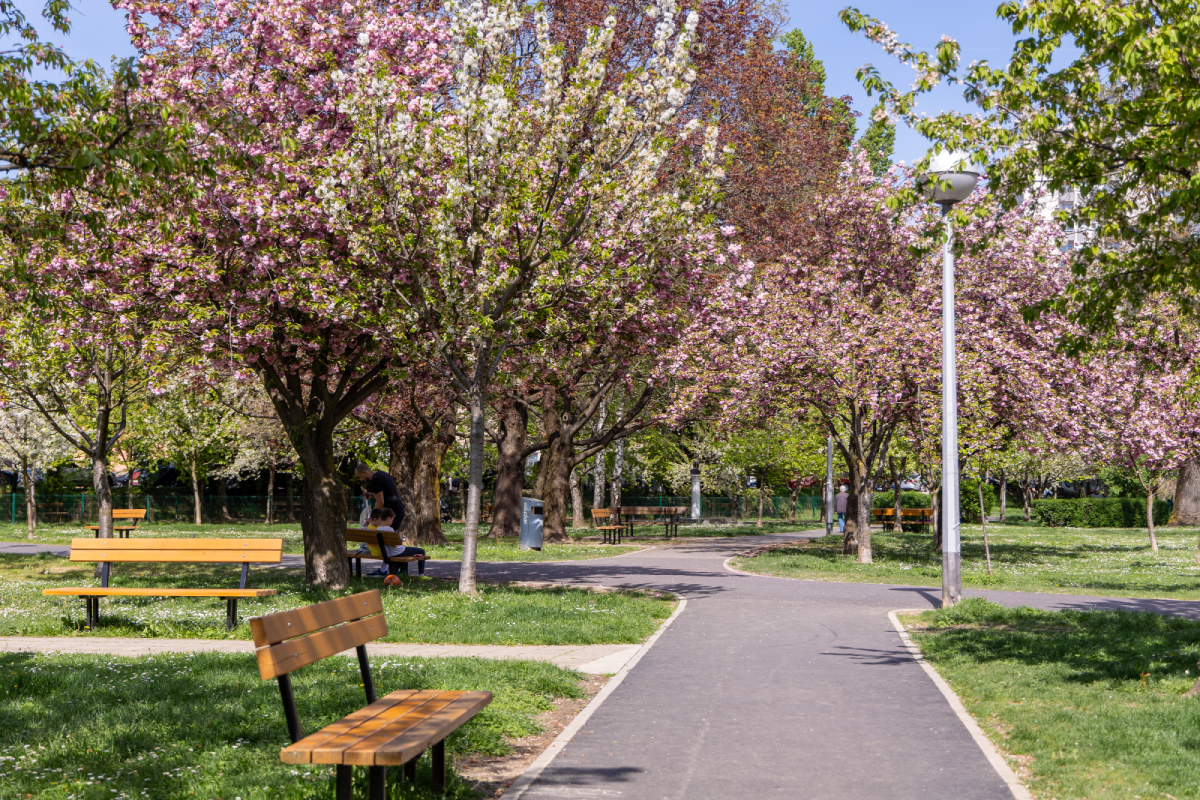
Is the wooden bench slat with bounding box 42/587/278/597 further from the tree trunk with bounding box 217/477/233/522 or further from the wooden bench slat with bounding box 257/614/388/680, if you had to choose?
the tree trunk with bounding box 217/477/233/522

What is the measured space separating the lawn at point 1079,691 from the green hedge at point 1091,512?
38.0 metres

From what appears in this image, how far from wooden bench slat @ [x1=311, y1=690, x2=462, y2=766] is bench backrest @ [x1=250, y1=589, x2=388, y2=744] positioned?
11.4 inches

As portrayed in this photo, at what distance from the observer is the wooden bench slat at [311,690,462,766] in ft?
13.8

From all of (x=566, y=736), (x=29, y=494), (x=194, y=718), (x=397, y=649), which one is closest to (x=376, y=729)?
(x=566, y=736)

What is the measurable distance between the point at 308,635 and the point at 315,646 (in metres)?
0.10

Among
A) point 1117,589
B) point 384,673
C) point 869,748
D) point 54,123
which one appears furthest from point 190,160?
point 1117,589

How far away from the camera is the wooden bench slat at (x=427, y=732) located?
4.21 m

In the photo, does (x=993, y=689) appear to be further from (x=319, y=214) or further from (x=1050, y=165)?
(x=319, y=214)

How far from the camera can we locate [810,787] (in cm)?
548

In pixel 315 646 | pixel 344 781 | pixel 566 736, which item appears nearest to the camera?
pixel 344 781

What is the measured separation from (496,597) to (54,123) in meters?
7.82

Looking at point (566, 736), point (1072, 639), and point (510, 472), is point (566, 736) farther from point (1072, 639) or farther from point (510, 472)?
point (510, 472)

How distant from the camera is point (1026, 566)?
2164cm

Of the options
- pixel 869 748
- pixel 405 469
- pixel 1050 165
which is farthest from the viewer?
pixel 405 469
